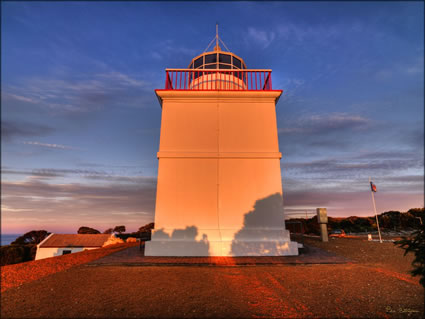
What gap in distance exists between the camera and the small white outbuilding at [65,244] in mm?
28783

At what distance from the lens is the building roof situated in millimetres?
29750

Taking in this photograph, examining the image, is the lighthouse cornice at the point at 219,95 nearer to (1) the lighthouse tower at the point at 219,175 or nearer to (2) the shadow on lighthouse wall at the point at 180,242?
(1) the lighthouse tower at the point at 219,175

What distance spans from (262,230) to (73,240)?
33015 millimetres

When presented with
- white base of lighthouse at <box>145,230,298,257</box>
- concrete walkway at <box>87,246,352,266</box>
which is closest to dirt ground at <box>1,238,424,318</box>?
concrete walkway at <box>87,246,352,266</box>

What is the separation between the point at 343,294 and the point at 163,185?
19.8 ft

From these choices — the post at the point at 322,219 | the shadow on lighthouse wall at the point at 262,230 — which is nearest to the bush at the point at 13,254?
the shadow on lighthouse wall at the point at 262,230

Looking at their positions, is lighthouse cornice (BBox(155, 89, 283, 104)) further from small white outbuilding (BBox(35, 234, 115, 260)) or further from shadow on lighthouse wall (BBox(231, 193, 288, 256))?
small white outbuilding (BBox(35, 234, 115, 260))

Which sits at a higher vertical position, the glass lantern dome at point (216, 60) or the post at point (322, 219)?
the glass lantern dome at point (216, 60)

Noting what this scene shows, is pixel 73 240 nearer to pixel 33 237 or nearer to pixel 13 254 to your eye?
pixel 13 254

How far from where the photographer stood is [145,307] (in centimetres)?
345

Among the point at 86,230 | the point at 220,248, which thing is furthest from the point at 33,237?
the point at 220,248

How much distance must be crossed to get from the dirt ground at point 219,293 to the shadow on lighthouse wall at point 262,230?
150cm

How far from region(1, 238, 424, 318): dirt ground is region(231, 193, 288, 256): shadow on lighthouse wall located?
1.50m

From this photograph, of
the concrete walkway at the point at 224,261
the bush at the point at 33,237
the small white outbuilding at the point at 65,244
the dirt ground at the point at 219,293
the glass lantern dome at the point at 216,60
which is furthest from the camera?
the bush at the point at 33,237
